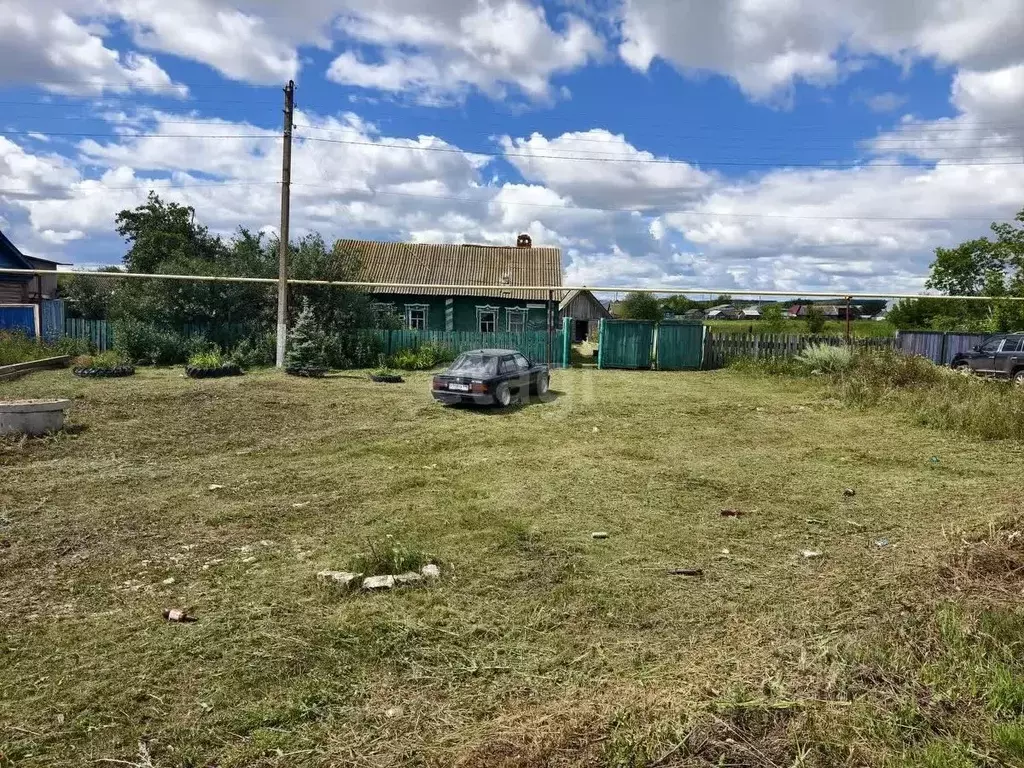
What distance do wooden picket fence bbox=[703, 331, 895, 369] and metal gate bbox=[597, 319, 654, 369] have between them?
1.99 m

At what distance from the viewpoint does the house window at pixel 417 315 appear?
29625 mm

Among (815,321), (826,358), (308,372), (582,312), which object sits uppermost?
(582,312)

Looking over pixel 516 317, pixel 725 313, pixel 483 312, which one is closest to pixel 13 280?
pixel 483 312

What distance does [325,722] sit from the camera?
3180mm

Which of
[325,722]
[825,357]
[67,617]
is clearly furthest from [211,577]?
[825,357]

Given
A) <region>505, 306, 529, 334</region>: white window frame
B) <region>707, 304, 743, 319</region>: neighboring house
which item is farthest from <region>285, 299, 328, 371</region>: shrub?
<region>707, 304, 743, 319</region>: neighboring house

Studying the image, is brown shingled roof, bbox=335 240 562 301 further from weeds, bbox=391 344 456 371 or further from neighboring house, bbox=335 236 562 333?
weeds, bbox=391 344 456 371

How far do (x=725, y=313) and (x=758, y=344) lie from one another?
2657 inches

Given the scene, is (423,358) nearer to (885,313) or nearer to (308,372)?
(308,372)

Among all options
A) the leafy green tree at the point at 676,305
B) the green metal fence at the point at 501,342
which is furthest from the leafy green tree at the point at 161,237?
the leafy green tree at the point at 676,305

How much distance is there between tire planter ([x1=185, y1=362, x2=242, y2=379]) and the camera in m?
16.6

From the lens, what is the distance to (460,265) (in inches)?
1240

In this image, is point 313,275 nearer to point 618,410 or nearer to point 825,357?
point 618,410

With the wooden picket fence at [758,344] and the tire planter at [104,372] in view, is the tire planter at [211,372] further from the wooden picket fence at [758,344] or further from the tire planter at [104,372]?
the wooden picket fence at [758,344]
